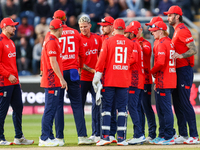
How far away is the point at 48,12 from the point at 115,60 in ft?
36.3

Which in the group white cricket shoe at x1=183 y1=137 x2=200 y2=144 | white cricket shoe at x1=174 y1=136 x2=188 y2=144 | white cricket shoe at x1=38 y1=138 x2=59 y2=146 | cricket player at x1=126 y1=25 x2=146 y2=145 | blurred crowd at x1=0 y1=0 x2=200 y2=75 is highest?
blurred crowd at x1=0 y1=0 x2=200 y2=75

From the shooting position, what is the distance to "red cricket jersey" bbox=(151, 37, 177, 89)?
8.11m

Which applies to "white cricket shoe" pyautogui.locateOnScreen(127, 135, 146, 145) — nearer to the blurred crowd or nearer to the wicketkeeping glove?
the wicketkeeping glove

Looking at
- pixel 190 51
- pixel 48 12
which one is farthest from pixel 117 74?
pixel 48 12

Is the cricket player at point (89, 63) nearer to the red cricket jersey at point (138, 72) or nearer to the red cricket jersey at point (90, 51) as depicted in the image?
the red cricket jersey at point (90, 51)

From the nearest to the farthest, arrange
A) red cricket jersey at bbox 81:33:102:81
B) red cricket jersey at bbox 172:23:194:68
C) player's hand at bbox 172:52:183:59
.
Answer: player's hand at bbox 172:52:183:59 → red cricket jersey at bbox 172:23:194:68 → red cricket jersey at bbox 81:33:102:81

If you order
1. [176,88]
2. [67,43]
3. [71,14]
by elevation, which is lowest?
[176,88]

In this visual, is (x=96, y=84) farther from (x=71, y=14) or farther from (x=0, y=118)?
(x=71, y=14)

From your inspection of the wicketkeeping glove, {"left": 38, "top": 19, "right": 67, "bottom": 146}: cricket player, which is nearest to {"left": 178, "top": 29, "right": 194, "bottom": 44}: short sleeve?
the wicketkeeping glove

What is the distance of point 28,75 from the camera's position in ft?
53.0

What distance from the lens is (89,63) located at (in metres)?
8.88

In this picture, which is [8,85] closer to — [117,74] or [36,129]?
[117,74]

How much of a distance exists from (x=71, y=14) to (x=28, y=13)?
85.1 inches

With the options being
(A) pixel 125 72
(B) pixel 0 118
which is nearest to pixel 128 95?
(A) pixel 125 72
